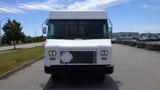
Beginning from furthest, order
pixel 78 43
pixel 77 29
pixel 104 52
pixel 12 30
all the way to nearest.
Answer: pixel 12 30, pixel 77 29, pixel 78 43, pixel 104 52

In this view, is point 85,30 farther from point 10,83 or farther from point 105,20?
point 10,83

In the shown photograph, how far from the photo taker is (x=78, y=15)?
15.6 meters

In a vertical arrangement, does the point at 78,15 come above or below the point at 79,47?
above

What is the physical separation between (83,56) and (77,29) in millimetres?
1871

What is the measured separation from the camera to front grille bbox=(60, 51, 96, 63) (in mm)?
13844

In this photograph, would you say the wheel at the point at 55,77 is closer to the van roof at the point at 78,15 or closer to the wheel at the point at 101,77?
the wheel at the point at 101,77

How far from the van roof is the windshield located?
149 mm

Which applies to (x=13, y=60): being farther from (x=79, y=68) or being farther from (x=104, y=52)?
(x=104, y=52)

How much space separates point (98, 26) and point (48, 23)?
1.87 m

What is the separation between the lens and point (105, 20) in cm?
1552

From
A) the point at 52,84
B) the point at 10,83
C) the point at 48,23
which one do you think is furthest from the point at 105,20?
the point at 10,83

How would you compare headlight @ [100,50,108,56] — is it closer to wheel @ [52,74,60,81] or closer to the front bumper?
the front bumper

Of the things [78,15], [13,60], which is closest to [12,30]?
[13,60]

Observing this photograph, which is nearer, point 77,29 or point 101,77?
point 101,77
